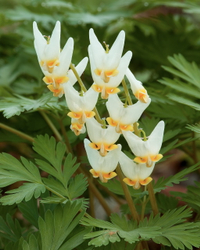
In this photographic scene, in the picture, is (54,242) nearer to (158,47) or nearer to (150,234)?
(150,234)

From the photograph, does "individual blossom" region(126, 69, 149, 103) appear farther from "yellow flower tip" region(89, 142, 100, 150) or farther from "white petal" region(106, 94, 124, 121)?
"yellow flower tip" region(89, 142, 100, 150)

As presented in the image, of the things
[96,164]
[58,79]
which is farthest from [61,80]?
[96,164]

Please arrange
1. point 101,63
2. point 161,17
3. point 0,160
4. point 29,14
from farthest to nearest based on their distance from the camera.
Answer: point 161,17 < point 29,14 < point 0,160 < point 101,63

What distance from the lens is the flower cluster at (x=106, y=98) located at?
789mm

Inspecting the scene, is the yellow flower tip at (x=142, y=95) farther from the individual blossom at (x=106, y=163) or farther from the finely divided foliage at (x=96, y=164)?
the individual blossom at (x=106, y=163)

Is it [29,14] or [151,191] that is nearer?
[151,191]

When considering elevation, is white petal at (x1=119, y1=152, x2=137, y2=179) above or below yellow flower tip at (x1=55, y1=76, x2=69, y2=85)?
below

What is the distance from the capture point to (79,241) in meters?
0.84

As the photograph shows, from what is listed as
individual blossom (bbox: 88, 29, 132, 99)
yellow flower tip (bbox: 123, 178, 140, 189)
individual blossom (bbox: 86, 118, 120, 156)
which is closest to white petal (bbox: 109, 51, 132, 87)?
individual blossom (bbox: 88, 29, 132, 99)

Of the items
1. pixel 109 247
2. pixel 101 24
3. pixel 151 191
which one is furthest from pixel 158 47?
pixel 109 247

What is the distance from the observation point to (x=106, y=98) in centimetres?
81

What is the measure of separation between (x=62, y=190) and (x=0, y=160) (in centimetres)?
19

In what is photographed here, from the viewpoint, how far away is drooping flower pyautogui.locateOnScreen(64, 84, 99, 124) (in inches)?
32.1

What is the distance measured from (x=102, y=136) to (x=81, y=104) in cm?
9
